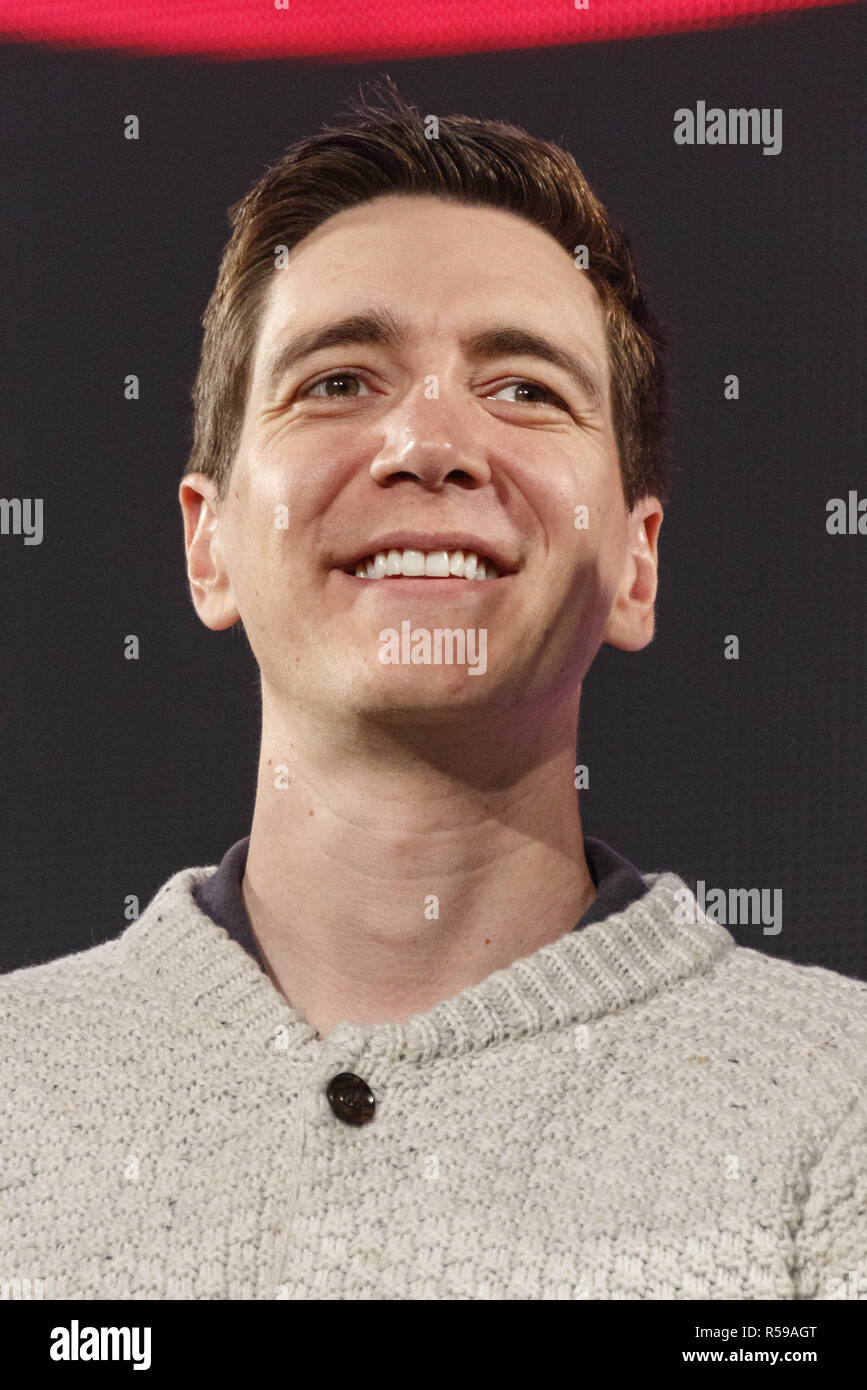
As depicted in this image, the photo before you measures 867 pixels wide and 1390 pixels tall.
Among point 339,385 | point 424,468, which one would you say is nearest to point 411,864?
point 424,468

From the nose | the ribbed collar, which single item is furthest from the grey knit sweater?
the nose

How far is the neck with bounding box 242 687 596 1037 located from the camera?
181cm

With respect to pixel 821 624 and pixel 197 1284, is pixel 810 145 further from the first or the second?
pixel 197 1284

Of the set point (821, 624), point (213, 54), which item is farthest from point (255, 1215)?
point (213, 54)

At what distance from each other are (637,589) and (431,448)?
1.38 feet

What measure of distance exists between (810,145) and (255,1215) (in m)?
1.71

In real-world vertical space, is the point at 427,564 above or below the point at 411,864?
above

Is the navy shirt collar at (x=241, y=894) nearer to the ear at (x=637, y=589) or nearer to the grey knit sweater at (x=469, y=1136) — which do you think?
the grey knit sweater at (x=469, y=1136)

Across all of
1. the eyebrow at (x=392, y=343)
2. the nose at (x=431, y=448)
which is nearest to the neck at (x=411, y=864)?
the nose at (x=431, y=448)

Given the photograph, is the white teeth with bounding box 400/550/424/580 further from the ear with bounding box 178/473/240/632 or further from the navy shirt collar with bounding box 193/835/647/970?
the navy shirt collar with bounding box 193/835/647/970

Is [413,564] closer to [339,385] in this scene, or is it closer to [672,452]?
[339,385]

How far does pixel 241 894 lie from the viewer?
76.7 inches

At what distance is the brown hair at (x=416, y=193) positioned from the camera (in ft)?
6.48

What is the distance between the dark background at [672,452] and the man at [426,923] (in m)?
0.51
